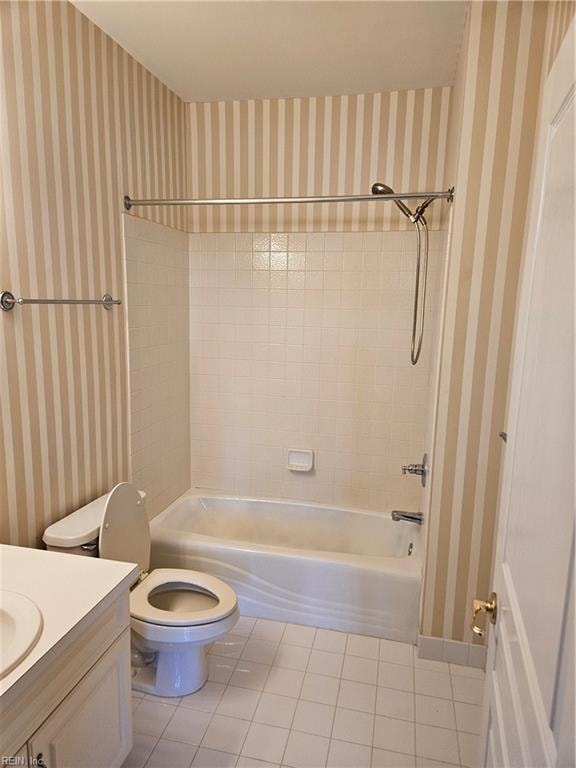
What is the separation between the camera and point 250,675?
6.63 ft

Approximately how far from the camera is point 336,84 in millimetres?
2443

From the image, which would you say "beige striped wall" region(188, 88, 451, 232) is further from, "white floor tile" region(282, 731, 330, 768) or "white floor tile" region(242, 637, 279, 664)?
"white floor tile" region(282, 731, 330, 768)

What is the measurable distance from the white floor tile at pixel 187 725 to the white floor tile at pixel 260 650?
0.34m

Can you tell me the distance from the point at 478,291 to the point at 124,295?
4.92 ft

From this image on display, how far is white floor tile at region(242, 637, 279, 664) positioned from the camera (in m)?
2.12

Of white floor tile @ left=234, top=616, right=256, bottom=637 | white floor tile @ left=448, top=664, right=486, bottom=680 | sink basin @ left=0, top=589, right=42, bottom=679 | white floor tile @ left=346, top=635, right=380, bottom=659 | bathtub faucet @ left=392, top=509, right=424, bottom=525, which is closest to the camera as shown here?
sink basin @ left=0, top=589, right=42, bottom=679

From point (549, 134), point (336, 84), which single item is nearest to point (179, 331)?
point (336, 84)

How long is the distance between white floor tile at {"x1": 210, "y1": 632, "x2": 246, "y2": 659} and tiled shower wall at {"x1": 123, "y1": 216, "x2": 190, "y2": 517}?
74 centimetres

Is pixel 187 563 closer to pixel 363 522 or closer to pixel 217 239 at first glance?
pixel 363 522

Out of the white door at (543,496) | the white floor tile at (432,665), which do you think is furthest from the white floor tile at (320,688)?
the white door at (543,496)

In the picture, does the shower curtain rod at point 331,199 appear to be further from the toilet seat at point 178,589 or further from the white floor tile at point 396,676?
the white floor tile at point 396,676

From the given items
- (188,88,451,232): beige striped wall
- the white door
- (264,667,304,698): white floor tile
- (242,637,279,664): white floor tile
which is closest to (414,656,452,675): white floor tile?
(264,667,304,698): white floor tile

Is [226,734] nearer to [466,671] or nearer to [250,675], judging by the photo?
[250,675]

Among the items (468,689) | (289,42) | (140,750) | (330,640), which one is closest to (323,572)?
(330,640)
